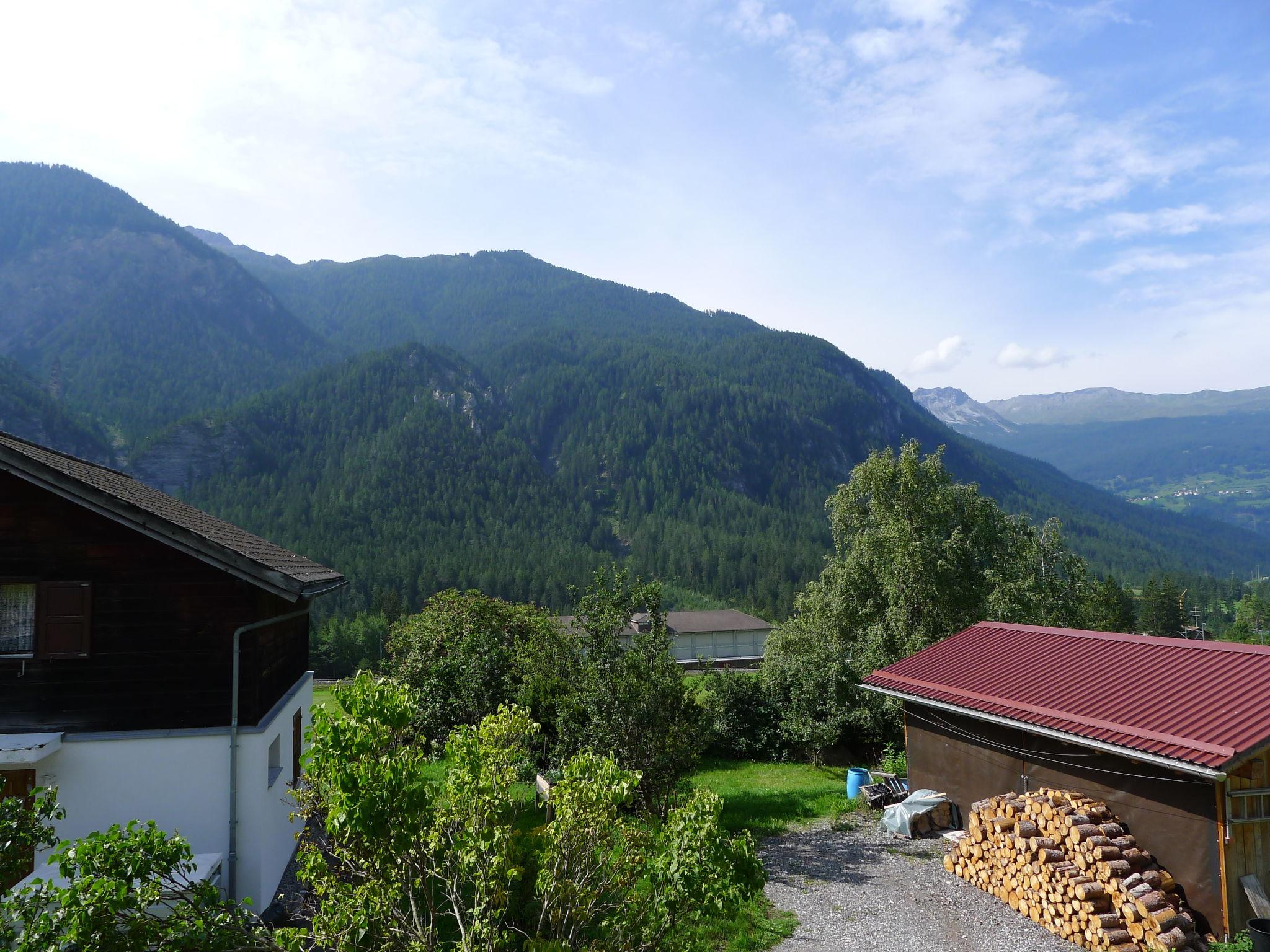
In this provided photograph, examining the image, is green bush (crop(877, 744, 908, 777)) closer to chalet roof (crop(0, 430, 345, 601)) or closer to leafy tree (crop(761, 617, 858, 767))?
leafy tree (crop(761, 617, 858, 767))

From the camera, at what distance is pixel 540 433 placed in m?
169

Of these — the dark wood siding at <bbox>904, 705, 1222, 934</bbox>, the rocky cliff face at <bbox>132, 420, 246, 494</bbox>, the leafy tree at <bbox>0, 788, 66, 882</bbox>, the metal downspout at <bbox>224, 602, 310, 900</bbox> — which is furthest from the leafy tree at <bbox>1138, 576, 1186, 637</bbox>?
the rocky cliff face at <bbox>132, 420, 246, 494</bbox>

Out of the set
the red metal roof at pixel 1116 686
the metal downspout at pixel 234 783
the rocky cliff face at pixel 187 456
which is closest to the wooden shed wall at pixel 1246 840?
the red metal roof at pixel 1116 686

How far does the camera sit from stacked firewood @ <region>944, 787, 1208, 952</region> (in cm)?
974

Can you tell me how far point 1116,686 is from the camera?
12.3 m

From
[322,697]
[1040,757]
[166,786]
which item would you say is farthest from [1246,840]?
[322,697]

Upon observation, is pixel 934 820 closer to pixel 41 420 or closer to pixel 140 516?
pixel 140 516

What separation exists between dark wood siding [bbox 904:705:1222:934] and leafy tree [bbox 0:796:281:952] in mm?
10973

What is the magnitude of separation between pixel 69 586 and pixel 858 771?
15.7 metres

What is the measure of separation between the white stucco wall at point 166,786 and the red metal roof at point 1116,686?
11685 mm

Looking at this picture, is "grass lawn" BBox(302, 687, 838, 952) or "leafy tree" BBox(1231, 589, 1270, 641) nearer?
"grass lawn" BBox(302, 687, 838, 952)

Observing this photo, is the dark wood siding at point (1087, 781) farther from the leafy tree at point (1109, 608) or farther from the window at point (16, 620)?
the leafy tree at point (1109, 608)

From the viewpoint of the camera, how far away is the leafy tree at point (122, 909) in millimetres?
4312

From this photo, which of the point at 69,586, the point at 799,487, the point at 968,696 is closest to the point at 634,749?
the point at 968,696
